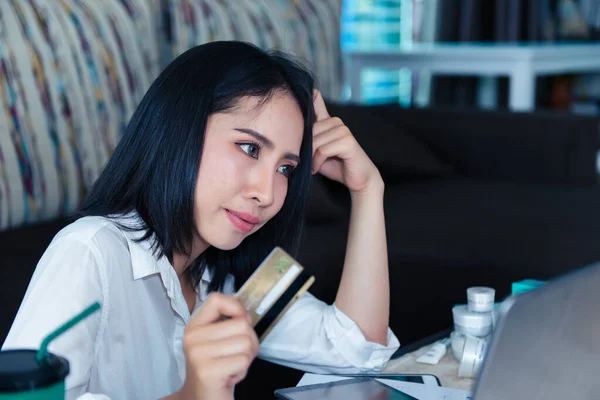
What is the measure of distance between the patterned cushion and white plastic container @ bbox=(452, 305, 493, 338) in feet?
2.55

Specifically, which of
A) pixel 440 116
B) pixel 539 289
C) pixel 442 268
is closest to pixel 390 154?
pixel 440 116

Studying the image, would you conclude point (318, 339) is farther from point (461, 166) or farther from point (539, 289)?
point (461, 166)

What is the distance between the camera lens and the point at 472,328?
1066mm

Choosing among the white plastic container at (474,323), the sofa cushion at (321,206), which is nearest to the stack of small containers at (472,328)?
the white plastic container at (474,323)

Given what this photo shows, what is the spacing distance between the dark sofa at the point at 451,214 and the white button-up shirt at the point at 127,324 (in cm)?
33

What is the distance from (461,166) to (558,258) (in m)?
0.89

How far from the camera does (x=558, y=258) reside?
182 centimetres

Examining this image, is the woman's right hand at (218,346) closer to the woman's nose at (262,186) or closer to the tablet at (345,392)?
the tablet at (345,392)

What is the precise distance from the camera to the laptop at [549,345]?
1.68 feet

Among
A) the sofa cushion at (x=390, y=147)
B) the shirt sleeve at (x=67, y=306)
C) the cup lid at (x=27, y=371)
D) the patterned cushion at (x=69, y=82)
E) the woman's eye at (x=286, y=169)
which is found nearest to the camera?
the cup lid at (x=27, y=371)

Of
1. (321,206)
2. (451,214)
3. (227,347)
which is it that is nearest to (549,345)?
(227,347)

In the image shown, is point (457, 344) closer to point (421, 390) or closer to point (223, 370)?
point (421, 390)

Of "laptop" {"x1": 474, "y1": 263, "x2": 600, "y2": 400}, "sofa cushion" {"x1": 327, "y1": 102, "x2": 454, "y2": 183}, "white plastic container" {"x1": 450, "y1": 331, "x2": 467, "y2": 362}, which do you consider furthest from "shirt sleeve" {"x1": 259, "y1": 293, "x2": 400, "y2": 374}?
"sofa cushion" {"x1": 327, "y1": 102, "x2": 454, "y2": 183}

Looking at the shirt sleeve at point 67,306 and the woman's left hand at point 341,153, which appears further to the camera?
the woman's left hand at point 341,153
